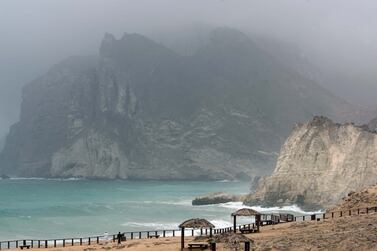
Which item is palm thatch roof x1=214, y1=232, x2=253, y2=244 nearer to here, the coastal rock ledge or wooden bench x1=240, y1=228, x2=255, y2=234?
wooden bench x1=240, y1=228, x2=255, y2=234

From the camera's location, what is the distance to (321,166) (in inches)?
4345

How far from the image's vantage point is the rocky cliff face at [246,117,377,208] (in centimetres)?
10225

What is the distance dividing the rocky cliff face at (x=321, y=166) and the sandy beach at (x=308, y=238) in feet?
152

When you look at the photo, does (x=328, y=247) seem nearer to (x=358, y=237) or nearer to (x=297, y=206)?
(x=358, y=237)

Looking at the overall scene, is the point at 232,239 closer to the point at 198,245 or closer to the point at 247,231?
the point at 198,245

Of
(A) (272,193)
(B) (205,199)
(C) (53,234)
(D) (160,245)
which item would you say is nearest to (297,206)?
(A) (272,193)

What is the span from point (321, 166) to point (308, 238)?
2651 inches

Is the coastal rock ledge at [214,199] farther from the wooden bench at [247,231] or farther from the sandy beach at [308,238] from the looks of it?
the wooden bench at [247,231]

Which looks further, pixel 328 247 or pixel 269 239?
pixel 269 239

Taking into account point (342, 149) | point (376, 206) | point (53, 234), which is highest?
point (342, 149)

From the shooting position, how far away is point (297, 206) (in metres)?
107

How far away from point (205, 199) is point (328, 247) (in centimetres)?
9843

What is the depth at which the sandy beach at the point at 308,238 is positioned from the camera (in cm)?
4191

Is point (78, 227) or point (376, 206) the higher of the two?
point (376, 206)
